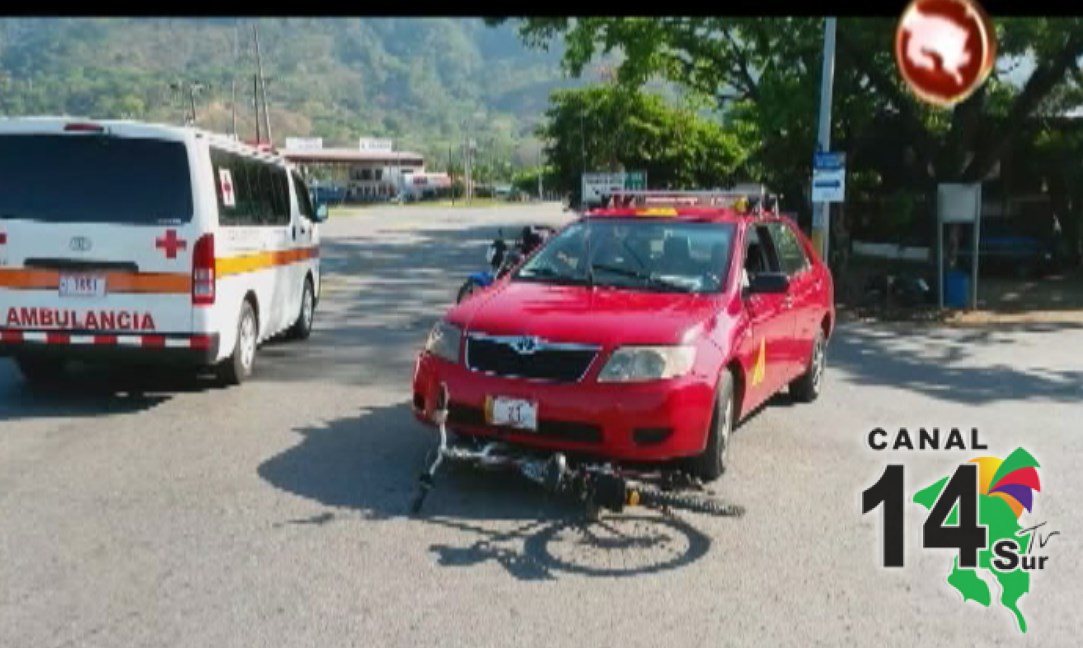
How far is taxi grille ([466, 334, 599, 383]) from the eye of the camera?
5.34m

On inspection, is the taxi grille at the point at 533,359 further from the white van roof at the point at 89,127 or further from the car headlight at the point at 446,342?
the white van roof at the point at 89,127

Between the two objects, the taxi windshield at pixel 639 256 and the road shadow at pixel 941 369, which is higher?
the taxi windshield at pixel 639 256

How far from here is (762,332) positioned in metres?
6.56

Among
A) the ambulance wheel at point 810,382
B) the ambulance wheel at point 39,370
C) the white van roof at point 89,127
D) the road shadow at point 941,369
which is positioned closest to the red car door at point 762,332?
the ambulance wheel at point 810,382

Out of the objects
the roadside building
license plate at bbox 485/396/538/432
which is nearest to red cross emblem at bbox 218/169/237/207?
license plate at bbox 485/396/538/432

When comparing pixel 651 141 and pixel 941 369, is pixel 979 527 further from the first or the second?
pixel 651 141

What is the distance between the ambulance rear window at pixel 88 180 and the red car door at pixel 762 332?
400 centimetres

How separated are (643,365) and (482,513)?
113cm

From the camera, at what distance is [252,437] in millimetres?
6676

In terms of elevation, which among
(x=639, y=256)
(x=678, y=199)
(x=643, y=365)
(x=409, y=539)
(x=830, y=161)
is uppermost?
(x=830, y=161)

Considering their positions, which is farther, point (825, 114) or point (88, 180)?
point (825, 114)

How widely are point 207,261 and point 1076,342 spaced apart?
1076cm

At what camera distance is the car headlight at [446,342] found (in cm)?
566

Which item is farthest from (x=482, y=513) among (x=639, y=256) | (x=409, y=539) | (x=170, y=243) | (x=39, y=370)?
(x=39, y=370)
